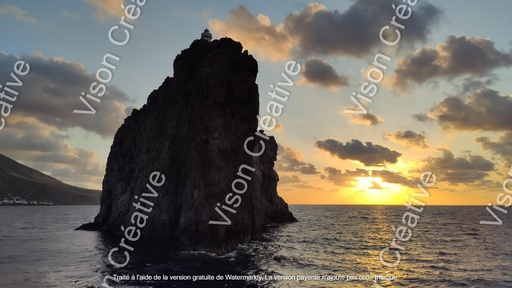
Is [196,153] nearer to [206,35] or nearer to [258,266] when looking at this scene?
[258,266]

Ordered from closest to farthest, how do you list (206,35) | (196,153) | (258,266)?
(258,266)
(196,153)
(206,35)

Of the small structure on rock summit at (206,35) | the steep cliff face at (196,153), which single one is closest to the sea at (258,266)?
the steep cliff face at (196,153)

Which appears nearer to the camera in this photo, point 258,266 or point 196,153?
point 258,266

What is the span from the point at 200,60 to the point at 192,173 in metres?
21.4

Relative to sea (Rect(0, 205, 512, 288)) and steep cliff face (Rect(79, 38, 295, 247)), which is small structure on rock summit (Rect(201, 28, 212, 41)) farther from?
sea (Rect(0, 205, 512, 288))

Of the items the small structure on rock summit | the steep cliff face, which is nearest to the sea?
the steep cliff face

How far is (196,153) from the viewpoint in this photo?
49812 mm

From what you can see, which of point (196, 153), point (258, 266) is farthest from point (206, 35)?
point (258, 266)

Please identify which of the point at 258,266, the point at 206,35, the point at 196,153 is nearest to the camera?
the point at 258,266

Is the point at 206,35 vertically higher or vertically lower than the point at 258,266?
higher

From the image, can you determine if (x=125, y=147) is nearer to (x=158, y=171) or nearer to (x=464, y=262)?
(x=158, y=171)

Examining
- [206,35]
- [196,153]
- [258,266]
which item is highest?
[206,35]

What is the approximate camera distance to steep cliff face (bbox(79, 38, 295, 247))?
44906 mm

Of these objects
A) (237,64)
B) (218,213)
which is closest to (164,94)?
(237,64)
